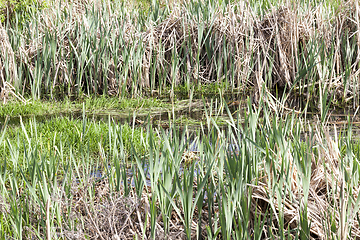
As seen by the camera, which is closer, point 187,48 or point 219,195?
point 219,195

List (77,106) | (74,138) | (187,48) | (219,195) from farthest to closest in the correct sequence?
(187,48)
(77,106)
(74,138)
(219,195)

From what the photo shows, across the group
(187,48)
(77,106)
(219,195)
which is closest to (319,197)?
(219,195)

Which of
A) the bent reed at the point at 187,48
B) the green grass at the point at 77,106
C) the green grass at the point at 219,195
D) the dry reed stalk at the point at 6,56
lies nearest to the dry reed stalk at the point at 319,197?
the green grass at the point at 219,195

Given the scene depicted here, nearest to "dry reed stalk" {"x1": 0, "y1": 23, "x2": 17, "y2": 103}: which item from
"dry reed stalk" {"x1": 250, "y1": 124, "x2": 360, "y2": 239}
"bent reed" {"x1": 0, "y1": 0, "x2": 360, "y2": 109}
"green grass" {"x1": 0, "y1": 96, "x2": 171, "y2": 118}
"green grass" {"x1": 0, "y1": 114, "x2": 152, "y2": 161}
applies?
"bent reed" {"x1": 0, "y1": 0, "x2": 360, "y2": 109}

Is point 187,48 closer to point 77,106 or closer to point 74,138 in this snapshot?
point 77,106

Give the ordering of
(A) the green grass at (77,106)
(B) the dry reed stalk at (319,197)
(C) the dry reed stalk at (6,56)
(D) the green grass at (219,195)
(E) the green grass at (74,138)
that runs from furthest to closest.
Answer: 1. (C) the dry reed stalk at (6,56)
2. (A) the green grass at (77,106)
3. (E) the green grass at (74,138)
4. (B) the dry reed stalk at (319,197)
5. (D) the green grass at (219,195)

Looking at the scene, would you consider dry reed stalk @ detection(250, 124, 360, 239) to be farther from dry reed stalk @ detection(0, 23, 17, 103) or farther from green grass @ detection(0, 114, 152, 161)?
dry reed stalk @ detection(0, 23, 17, 103)

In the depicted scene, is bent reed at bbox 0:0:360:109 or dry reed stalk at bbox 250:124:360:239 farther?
bent reed at bbox 0:0:360:109

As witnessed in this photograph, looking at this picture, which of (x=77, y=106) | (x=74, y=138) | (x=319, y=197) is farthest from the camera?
(x=77, y=106)

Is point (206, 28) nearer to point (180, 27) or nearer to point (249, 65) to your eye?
point (180, 27)

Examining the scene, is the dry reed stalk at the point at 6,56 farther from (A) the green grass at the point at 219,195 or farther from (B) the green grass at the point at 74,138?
(A) the green grass at the point at 219,195

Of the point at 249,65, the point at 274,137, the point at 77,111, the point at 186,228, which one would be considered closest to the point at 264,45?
the point at 249,65

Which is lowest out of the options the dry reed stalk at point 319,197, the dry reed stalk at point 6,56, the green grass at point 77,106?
the dry reed stalk at point 319,197

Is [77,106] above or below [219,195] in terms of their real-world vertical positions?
above
